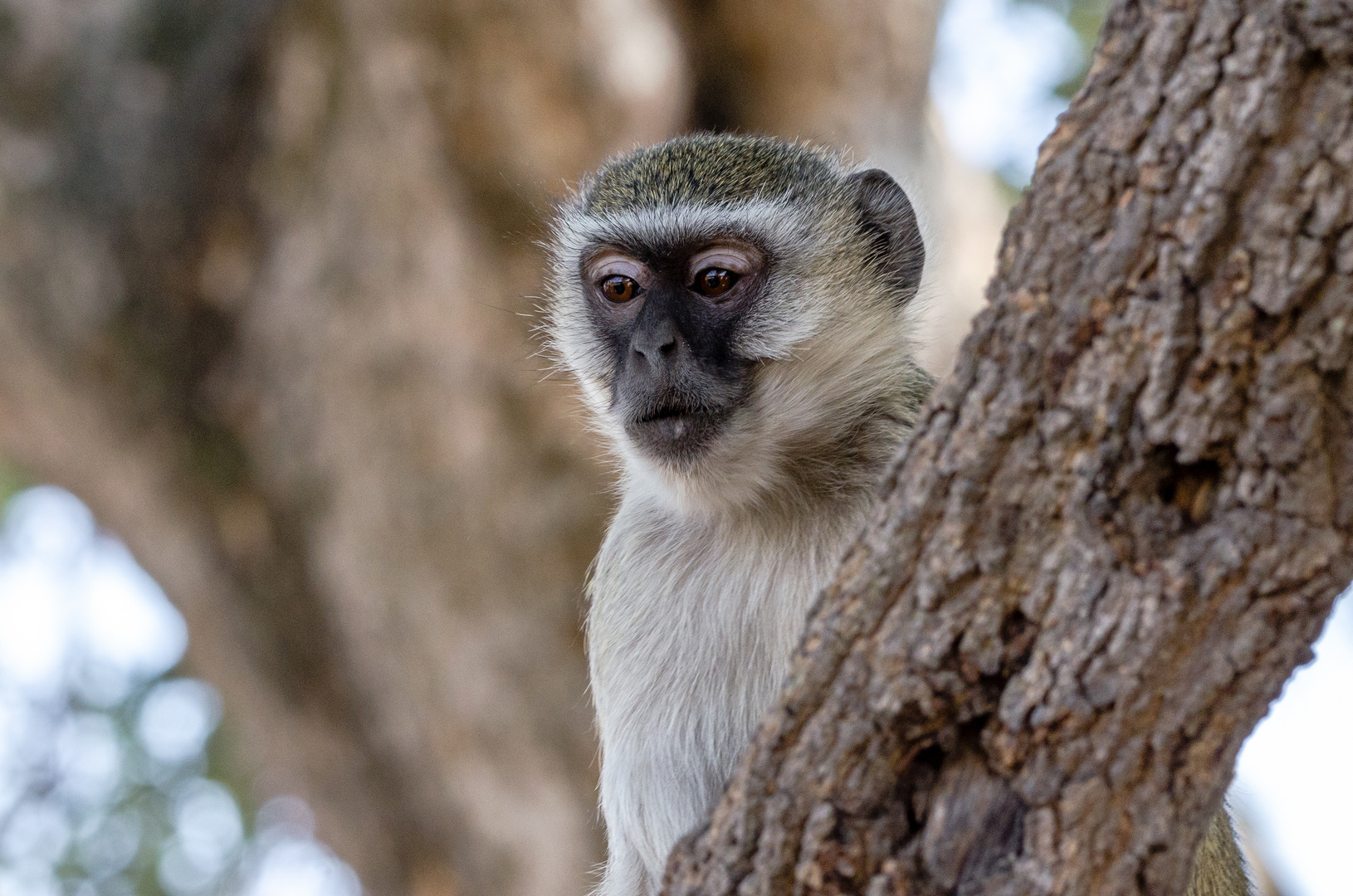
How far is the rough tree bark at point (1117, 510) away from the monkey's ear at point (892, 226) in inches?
70.9

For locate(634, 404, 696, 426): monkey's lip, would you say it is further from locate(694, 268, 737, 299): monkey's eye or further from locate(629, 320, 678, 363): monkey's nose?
locate(694, 268, 737, 299): monkey's eye

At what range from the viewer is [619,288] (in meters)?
3.75

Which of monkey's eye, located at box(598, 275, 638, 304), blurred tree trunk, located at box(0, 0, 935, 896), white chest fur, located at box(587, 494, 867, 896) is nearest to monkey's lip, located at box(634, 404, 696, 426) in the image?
white chest fur, located at box(587, 494, 867, 896)

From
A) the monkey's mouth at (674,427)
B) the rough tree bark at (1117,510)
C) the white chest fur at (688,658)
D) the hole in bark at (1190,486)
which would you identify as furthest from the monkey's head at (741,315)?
the hole in bark at (1190,486)

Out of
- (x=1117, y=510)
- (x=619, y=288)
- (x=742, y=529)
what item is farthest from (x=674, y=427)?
(x=1117, y=510)

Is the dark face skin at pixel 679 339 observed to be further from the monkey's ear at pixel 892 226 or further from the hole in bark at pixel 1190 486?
the hole in bark at pixel 1190 486

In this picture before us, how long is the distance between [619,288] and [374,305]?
3440mm

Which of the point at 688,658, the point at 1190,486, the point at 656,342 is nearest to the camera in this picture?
the point at 1190,486

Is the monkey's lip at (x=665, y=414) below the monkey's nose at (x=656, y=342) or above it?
below

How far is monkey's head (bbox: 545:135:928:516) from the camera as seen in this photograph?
11.0 feet

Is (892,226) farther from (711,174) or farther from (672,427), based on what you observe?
(672,427)

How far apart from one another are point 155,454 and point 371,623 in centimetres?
147

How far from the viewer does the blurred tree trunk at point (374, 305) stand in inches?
265

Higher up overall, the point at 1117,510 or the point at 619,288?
the point at 619,288
